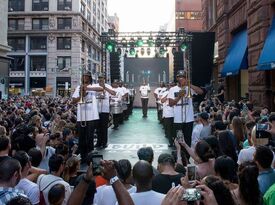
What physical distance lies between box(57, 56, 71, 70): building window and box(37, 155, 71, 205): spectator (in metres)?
56.0

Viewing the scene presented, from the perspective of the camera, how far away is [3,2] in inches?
1332

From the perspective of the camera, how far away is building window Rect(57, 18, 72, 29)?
60.6 m

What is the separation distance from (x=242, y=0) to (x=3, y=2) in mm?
22941

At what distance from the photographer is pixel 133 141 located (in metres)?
14.0

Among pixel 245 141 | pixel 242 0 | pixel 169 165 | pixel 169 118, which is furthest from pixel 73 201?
pixel 242 0

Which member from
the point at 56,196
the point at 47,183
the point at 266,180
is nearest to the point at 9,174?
the point at 56,196

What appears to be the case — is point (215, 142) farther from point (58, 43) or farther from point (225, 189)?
point (58, 43)

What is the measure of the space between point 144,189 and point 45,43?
6013 cm

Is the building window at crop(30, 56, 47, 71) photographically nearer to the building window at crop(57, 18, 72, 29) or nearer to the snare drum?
the building window at crop(57, 18, 72, 29)

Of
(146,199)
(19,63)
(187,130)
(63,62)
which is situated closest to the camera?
(146,199)

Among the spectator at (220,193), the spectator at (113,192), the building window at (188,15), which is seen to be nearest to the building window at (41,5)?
the building window at (188,15)

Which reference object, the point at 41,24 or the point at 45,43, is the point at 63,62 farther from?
the point at 41,24

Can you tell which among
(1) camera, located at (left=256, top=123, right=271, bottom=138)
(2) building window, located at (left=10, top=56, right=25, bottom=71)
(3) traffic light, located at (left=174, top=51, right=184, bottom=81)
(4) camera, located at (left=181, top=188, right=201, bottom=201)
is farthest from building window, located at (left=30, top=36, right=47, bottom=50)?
(4) camera, located at (left=181, top=188, right=201, bottom=201)

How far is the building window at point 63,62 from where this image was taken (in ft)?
198
